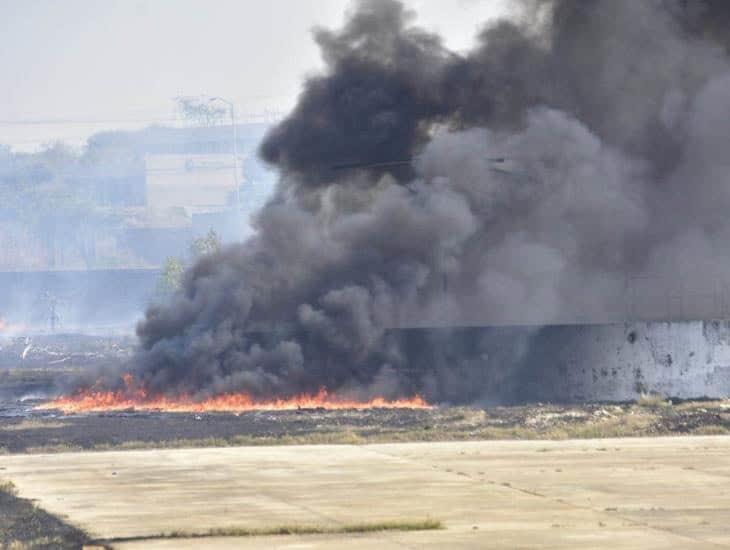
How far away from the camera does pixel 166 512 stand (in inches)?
720

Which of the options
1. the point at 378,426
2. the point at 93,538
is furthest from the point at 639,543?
the point at 378,426

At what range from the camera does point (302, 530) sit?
54.6 ft

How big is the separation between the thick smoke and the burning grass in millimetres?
24181

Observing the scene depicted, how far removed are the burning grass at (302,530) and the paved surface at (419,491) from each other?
0.26 metres

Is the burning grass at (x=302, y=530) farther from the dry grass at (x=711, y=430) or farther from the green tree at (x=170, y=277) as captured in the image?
the green tree at (x=170, y=277)

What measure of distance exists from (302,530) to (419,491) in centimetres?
373

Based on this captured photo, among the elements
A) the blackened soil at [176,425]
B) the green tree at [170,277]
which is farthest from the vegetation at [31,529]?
the green tree at [170,277]

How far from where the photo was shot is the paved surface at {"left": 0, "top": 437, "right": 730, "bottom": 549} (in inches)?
643

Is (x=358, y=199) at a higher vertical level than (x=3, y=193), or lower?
lower

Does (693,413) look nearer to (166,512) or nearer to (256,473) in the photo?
(256,473)

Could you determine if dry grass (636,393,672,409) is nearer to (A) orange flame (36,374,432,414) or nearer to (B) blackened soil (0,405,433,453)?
(B) blackened soil (0,405,433,453)

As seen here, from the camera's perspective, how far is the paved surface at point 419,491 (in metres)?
16.3

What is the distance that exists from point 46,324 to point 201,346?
357 feet

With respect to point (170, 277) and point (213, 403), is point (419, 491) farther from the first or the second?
point (170, 277)
